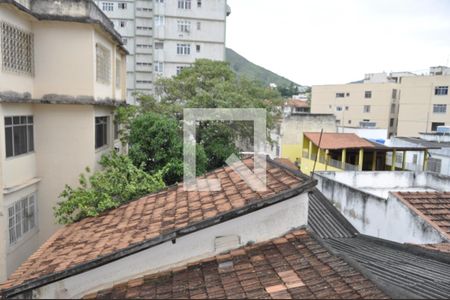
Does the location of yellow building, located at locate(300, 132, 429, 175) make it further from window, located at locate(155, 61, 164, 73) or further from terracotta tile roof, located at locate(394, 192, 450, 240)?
window, located at locate(155, 61, 164, 73)

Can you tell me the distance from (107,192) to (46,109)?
4.45m

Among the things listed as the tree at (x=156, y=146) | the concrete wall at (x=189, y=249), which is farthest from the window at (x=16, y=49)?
the concrete wall at (x=189, y=249)

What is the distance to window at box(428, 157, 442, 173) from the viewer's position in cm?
2480

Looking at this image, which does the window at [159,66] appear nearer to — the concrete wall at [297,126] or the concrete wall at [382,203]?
the concrete wall at [297,126]

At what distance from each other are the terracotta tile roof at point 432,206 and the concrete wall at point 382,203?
157mm

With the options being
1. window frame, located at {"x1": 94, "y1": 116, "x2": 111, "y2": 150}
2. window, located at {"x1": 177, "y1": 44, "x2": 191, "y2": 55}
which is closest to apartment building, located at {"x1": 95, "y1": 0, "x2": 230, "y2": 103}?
window, located at {"x1": 177, "y1": 44, "x2": 191, "y2": 55}

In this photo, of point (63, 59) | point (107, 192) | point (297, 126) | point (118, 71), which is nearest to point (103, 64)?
point (63, 59)

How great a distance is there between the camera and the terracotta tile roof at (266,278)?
12.0 feet

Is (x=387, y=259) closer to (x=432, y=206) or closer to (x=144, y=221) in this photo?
(x=144, y=221)

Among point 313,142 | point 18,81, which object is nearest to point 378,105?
point 313,142

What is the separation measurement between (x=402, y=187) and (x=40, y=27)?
51.9 feet

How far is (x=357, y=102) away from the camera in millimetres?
47562

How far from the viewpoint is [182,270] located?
4.53 m

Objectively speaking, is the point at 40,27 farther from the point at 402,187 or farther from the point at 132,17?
the point at 132,17
